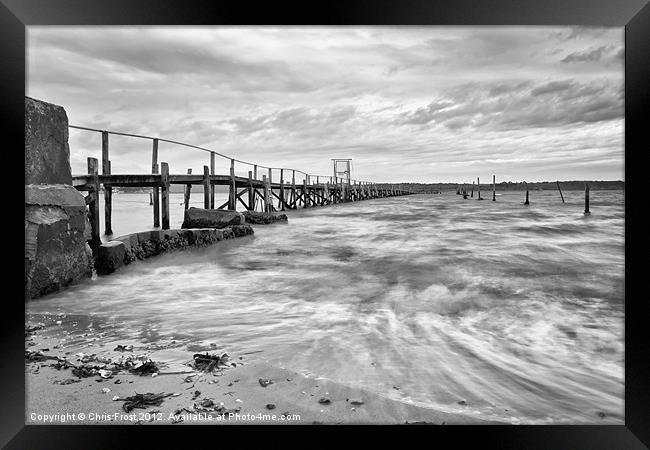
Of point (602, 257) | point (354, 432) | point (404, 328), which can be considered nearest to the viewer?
point (354, 432)

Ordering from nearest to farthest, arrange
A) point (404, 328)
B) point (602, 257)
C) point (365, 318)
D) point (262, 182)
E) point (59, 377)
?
point (59, 377)
point (404, 328)
point (365, 318)
point (602, 257)
point (262, 182)

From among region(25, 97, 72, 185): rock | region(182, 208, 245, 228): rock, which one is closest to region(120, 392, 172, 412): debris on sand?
region(25, 97, 72, 185): rock

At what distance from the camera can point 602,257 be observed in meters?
10.8

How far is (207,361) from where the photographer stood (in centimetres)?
304

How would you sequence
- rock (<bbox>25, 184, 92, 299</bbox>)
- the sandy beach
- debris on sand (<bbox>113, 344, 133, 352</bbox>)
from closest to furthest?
the sandy beach < debris on sand (<bbox>113, 344, 133, 352</bbox>) < rock (<bbox>25, 184, 92, 299</bbox>)

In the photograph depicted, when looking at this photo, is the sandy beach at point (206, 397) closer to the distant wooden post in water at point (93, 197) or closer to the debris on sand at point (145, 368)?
the debris on sand at point (145, 368)

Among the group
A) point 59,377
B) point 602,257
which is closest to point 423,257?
point 602,257

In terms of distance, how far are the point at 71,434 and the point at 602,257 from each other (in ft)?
40.7

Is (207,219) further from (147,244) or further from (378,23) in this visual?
(378,23)

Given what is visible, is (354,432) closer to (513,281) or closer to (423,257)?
(513,281)

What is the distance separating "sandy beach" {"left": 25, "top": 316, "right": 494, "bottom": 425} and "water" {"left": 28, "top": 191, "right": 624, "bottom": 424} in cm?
18

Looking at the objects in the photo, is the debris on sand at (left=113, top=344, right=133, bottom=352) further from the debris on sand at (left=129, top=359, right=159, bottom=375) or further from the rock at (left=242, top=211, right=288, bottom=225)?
the rock at (left=242, top=211, right=288, bottom=225)

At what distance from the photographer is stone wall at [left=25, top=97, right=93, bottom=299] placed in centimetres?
484

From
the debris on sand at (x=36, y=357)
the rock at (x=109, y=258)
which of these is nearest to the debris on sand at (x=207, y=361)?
the debris on sand at (x=36, y=357)
